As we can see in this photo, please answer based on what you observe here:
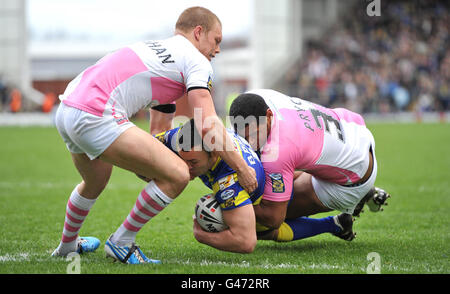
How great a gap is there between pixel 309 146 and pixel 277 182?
0.40m

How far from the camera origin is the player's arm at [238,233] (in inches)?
177

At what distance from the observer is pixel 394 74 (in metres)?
29.5

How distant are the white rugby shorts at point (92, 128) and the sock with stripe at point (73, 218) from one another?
0.72 m

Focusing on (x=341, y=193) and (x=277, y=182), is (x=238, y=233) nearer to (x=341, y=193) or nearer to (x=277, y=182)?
(x=277, y=182)

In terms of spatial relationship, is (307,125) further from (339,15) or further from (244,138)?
(339,15)

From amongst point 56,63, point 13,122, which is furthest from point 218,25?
point 56,63

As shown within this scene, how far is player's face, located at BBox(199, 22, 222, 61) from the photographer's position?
4.51 m

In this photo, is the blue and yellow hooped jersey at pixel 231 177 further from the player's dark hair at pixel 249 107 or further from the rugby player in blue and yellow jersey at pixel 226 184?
the player's dark hair at pixel 249 107

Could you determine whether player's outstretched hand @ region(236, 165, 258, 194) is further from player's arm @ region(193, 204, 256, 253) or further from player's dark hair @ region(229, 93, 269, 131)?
player's dark hair @ region(229, 93, 269, 131)

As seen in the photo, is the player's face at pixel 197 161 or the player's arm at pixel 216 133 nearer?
the player's arm at pixel 216 133

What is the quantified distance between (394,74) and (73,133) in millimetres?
27346

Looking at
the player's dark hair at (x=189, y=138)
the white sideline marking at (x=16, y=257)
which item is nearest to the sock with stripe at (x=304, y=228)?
the player's dark hair at (x=189, y=138)

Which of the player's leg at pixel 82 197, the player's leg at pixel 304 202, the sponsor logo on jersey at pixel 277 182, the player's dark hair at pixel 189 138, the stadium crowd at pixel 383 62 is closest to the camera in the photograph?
the player's dark hair at pixel 189 138
